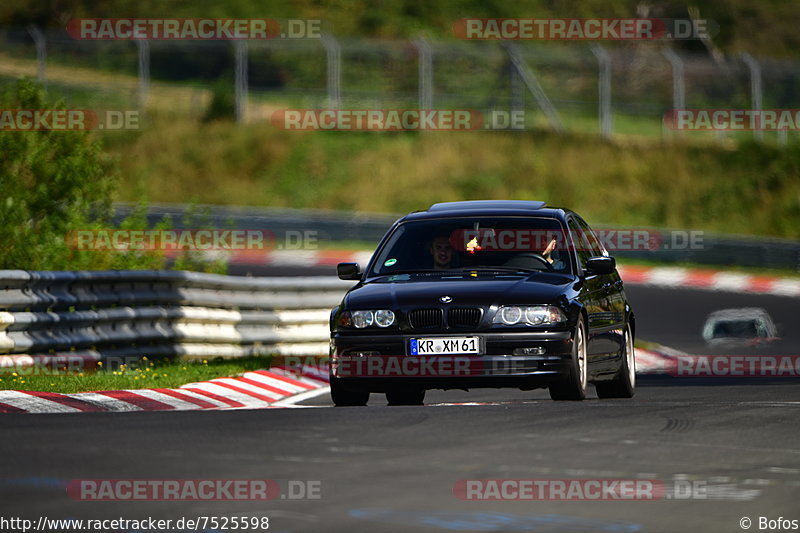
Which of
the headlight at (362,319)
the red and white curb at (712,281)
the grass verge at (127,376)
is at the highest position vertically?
the headlight at (362,319)

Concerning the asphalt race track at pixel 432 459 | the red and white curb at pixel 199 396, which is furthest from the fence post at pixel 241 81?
the asphalt race track at pixel 432 459

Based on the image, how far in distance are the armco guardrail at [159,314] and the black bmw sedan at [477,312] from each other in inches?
140

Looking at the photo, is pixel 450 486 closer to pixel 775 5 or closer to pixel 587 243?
pixel 587 243

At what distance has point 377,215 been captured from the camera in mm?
38500

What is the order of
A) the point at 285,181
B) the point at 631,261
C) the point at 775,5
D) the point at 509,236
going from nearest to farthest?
the point at 509,236
the point at 631,261
the point at 285,181
the point at 775,5

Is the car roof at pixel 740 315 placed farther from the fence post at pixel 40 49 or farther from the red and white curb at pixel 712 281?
the fence post at pixel 40 49

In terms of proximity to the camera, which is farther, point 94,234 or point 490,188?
point 490,188

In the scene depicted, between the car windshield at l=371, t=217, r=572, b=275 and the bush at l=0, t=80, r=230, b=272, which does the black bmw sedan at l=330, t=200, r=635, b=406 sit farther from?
the bush at l=0, t=80, r=230, b=272

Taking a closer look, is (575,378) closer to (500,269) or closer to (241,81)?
Answer: (500,269)

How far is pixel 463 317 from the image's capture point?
1131 cm

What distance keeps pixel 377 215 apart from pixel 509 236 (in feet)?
85.8

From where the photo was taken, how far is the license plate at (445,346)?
Result: 11227 mm

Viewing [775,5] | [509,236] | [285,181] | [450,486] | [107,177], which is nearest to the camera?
[450,486]

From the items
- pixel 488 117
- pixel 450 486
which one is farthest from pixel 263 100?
pixel 450 486
